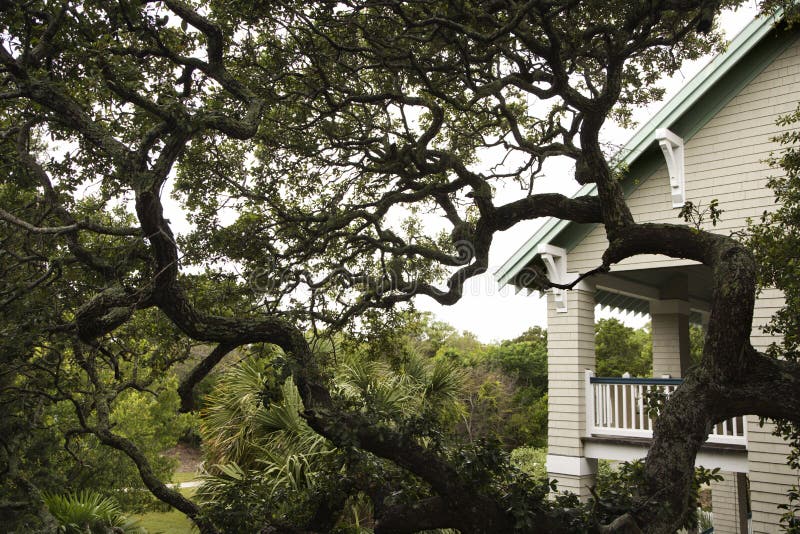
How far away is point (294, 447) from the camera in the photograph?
1155 centimetres

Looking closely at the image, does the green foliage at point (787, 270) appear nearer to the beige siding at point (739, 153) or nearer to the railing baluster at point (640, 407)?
the beige siding at point (739, 153)

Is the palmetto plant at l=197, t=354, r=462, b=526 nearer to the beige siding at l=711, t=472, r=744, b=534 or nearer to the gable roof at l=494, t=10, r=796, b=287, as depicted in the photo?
the gable roof at l=494, t=10, r=796, b=287

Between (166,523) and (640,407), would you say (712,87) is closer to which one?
(640,407)

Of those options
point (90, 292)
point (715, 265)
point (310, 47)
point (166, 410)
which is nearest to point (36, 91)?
point (90, 292)

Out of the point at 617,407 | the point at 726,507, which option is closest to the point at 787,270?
the point at 617,407

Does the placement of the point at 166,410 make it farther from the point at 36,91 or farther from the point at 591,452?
the point at 36,91

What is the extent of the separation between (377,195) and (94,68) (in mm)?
4560

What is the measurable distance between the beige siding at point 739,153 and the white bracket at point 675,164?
0.84ft

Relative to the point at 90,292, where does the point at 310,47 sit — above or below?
above

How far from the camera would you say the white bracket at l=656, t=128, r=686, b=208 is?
9688mm

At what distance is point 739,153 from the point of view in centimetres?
963

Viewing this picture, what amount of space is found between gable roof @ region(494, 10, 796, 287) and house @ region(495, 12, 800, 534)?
0.05 feet


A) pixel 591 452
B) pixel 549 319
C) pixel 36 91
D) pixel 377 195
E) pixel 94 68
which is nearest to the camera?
pixel 36 91

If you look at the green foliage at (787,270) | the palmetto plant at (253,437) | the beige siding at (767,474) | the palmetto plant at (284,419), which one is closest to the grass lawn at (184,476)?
the palmetto plant at (284,419)
